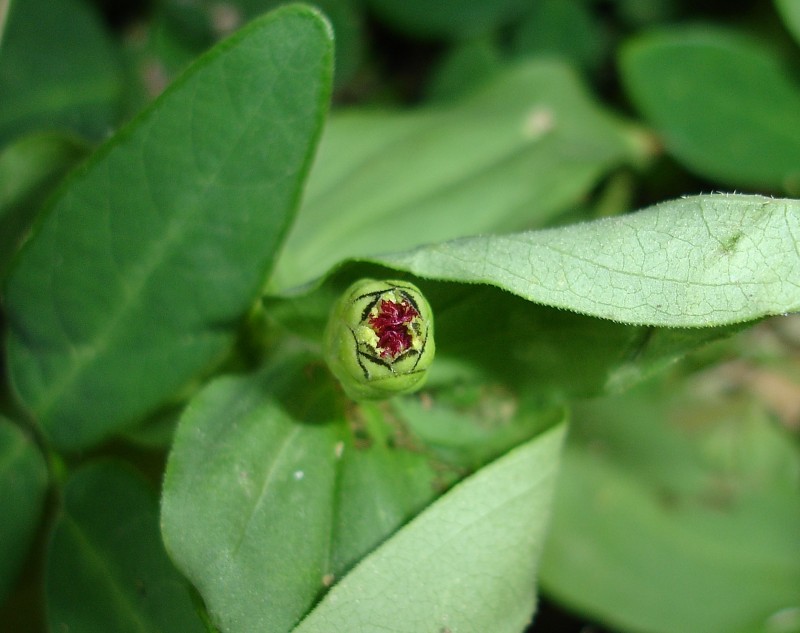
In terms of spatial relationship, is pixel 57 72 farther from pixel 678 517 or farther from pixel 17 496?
pixel 678 517

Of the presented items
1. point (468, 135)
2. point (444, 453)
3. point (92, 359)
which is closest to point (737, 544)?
point (444, 453)

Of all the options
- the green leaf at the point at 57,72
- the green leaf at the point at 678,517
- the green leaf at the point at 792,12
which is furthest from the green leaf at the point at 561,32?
the green leaf at the point at 57,72

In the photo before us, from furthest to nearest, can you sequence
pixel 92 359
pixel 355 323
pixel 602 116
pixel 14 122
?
pixel 602 116, pixel 14 122, pixel 92 359, pixel 355 323

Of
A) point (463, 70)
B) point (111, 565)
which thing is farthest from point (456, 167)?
point (111, 565)

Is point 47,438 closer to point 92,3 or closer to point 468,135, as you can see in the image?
point 468,135

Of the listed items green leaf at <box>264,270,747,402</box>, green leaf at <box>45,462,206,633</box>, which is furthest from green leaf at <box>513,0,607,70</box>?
green leaf at <box>45,462,206,633</box>

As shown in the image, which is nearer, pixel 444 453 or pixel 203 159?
pixel 203 159

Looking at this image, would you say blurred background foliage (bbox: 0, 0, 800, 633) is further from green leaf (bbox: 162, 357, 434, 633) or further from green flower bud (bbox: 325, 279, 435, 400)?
green flower bud (bbox: 325, 279, 435, 400)
